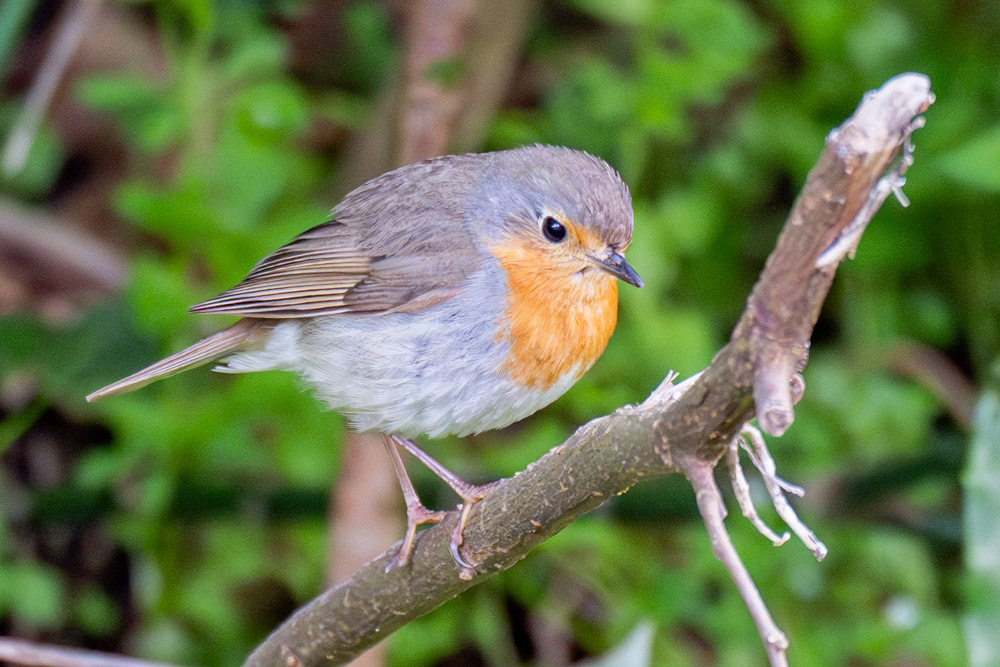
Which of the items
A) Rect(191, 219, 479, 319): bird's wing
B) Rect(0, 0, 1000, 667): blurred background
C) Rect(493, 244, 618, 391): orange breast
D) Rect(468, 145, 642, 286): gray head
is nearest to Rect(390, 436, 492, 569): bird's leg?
Rect(493, 244, 618, 391): orange breast

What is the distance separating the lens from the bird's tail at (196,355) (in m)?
2.69

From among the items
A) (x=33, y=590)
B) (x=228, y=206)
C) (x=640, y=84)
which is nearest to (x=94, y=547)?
(x=33, y=590)

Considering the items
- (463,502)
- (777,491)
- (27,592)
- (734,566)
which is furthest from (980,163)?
(27,592)

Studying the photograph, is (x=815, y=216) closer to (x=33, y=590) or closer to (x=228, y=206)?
(x=228, y=206)

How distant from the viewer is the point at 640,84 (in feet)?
11.9

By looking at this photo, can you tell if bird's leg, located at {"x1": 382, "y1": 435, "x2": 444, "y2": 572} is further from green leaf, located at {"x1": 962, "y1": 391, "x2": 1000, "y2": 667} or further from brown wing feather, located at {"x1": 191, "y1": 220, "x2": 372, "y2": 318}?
green leaf, located at {"x1": 962, "y1": 391, "x2": 1000, "y2": 667}

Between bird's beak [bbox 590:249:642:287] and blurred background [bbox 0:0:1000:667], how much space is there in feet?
3.50

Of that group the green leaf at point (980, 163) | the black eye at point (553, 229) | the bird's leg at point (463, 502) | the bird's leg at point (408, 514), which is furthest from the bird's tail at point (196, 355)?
the green leaf at point (980, 163)

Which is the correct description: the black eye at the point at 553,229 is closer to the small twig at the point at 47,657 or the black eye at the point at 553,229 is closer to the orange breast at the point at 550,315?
the orange breast at the point at 550,315

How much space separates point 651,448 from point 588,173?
3.89 feet

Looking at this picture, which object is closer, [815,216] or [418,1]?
[815,216]

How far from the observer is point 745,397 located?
48.3 inches

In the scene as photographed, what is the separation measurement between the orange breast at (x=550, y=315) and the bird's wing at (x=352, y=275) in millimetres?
143

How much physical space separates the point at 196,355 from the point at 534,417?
79.9 inches
